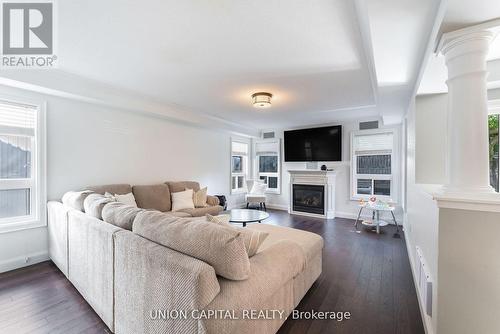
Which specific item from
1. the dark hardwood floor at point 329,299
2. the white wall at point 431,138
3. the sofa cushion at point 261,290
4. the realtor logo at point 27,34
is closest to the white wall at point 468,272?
the dark hardwood floor at point 329,299

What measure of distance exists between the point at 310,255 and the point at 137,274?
1548 mm

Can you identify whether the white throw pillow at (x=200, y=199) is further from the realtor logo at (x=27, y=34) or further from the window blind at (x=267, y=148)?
the window blind at (x=267, y=148)

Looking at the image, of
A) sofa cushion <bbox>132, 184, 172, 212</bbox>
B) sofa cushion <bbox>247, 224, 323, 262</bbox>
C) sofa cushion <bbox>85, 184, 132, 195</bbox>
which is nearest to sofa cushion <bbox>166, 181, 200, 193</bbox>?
sofa cushion <bbox>132, 184, 172, 212</bbox>

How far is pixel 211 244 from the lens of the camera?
1.22 m

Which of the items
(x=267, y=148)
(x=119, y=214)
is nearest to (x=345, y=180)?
(x=267, y=148)

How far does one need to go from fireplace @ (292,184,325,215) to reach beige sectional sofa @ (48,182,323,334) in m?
3.47

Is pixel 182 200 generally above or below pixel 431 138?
below

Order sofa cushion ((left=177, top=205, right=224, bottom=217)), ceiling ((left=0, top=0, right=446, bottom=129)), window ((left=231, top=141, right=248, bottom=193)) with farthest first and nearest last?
window ((left=231, top=141, right=248, bottom=193)) → sofa cushion ((left=177, top=205, right=224, bottom=217)) → ceiling ((left=0, top=0, right=446, bottom=129))

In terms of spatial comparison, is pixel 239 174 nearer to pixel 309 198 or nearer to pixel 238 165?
pixel 238 165

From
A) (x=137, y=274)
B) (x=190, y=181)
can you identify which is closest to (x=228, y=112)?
(x=190, y=181)

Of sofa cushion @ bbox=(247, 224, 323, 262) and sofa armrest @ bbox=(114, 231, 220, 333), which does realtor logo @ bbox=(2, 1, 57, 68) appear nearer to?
sofa armrest @ bbox=(114, 231, 220, 333)

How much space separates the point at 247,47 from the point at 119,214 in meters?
1.97

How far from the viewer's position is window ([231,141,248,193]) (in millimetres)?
6593

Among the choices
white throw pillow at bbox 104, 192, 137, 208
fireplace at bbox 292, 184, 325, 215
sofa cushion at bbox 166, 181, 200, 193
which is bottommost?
fireplace at bbox 292, 184, 325, 215
